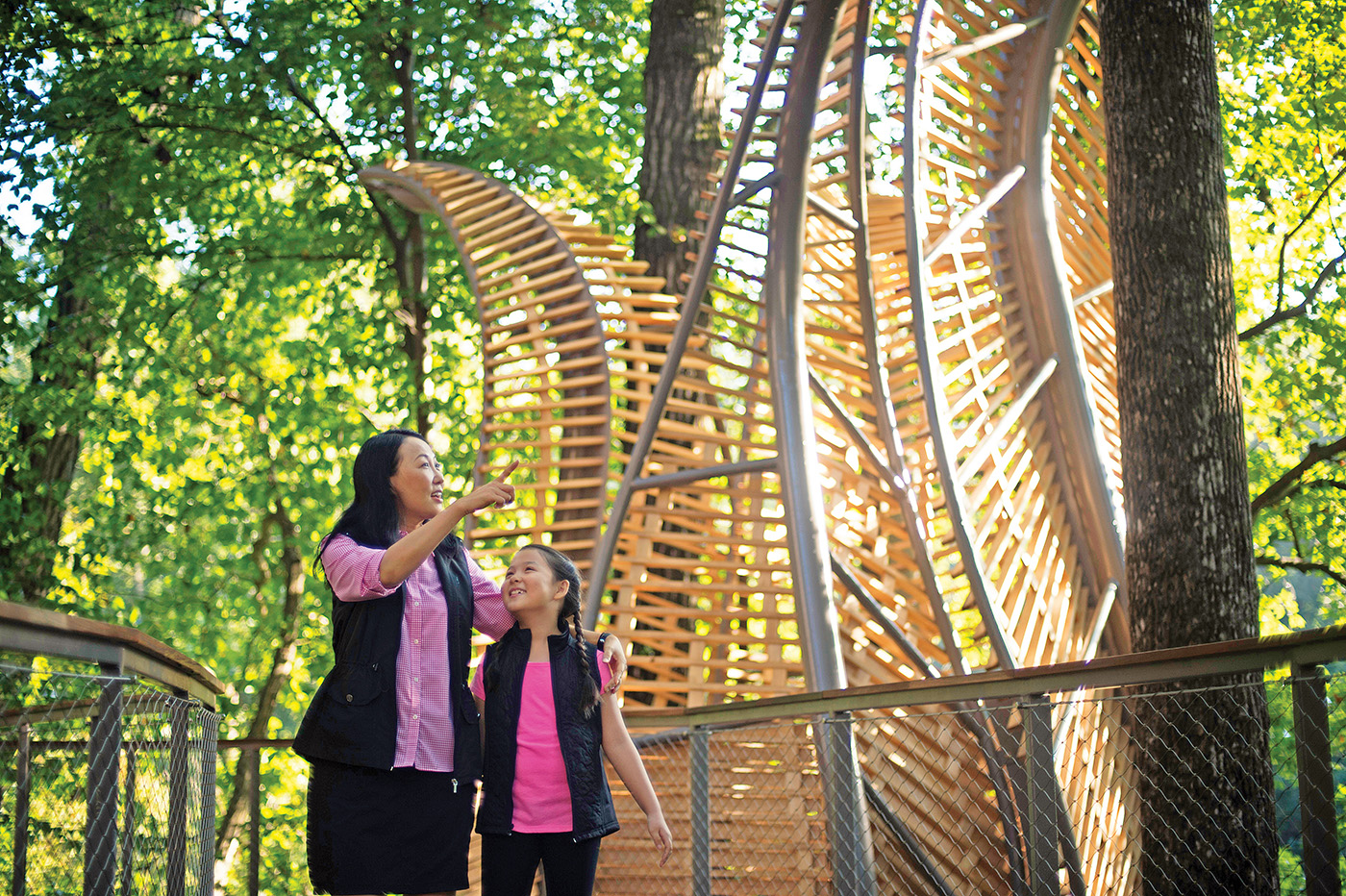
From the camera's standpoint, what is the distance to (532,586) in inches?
94.0

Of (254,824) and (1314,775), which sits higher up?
(1314,775)

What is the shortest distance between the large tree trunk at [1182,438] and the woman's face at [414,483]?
2805 mm

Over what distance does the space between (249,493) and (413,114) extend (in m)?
3.19

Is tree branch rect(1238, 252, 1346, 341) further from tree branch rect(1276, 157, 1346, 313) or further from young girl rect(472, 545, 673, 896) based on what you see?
young girl rect(472, 545, 673, 896)

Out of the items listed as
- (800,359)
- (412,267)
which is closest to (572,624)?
Result: (800,359)

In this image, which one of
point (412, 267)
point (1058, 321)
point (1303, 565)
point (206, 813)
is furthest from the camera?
point (412, 267)

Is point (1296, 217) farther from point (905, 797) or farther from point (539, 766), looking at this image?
point (539, 766)

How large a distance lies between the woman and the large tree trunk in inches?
107

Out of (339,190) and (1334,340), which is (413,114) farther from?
(1334,340)

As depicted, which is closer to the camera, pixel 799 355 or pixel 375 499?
pixel 375 499

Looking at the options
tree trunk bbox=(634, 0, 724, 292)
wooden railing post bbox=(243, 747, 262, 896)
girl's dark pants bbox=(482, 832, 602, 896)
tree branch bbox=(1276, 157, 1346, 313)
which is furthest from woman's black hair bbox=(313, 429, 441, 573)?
tree branch bbox=(1276, 157, 1346, 313)

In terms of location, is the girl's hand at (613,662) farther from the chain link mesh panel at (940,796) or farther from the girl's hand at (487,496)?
the chain link mesh panel at (940,796)

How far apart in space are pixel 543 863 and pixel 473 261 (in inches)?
188

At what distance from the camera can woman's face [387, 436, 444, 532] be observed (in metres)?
2.29
